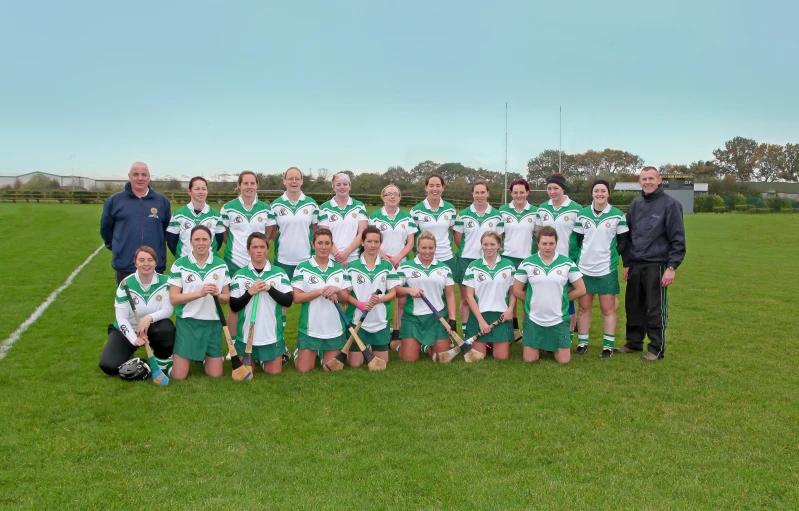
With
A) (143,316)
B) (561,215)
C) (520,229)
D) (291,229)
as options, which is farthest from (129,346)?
(561,215)

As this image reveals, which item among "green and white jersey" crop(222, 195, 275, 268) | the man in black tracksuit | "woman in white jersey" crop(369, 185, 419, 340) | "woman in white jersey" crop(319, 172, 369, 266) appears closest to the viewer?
the man in black tracksuit

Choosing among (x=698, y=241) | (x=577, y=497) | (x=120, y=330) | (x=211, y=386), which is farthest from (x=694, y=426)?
(x=698, y=241)

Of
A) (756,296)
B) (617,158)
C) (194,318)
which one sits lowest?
(756,296)

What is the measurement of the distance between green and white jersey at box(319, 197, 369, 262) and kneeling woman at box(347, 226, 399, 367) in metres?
0.54

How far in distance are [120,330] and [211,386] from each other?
1046mm

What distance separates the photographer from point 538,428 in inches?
167

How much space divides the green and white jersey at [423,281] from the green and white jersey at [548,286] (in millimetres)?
769

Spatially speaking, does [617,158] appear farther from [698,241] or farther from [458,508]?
[458,508]

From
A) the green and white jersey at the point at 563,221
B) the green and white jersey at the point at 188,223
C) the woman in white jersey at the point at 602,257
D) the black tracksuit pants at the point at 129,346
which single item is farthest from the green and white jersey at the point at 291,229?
the woman in white jersey at the point at 602,257

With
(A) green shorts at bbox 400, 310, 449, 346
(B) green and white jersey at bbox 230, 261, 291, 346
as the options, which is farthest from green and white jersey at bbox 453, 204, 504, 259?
(B) green and white jersey at bbox 230, 261, 291, 346

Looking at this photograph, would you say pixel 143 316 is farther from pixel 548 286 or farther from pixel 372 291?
pixel 548 286

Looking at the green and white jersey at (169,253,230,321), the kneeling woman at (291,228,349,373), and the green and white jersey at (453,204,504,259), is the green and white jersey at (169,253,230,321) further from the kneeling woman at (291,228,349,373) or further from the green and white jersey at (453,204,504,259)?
the green and white jersey at (453,204,504,259)

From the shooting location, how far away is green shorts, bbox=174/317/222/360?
5.35 m

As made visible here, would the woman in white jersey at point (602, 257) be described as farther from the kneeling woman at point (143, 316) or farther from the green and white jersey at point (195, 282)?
the kneeling woman at point (143, 316)
